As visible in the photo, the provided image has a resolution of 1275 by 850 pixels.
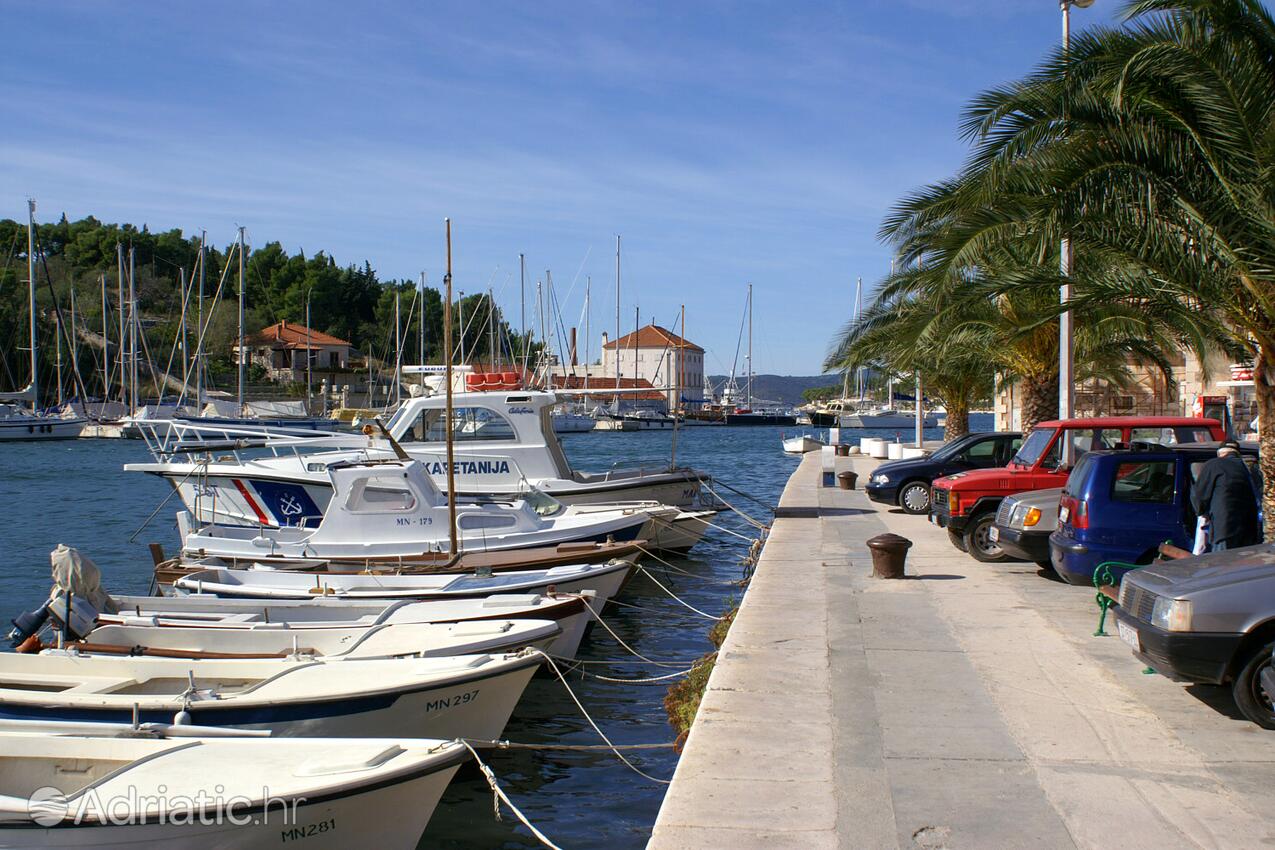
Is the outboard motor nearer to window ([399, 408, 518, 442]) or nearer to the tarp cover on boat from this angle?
the tarp cover on boat

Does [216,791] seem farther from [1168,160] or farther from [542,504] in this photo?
[542,504]

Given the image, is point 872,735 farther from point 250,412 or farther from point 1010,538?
point 250,412

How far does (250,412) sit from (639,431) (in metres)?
45.8

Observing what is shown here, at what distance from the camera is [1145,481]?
12172 mm

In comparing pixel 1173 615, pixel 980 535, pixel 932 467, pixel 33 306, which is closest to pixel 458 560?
pixel 980 535

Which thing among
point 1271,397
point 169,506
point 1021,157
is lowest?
point 169,506

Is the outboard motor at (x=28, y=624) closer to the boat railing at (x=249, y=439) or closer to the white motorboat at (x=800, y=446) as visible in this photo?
the boat railing at (x=249, y=439)

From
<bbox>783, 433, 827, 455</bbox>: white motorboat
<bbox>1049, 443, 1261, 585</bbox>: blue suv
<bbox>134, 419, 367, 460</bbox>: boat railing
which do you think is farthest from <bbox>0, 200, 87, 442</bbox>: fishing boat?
<bbox>1049, 443, 1261, 585</bbox>: blue suv

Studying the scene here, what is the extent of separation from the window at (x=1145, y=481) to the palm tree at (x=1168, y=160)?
1.23 m

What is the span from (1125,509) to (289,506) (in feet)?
47.0

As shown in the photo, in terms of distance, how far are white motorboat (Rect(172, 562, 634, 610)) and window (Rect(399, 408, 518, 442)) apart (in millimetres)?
7287

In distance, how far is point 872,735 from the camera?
7762mm

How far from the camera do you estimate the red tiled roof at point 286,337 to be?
10088 centimetres

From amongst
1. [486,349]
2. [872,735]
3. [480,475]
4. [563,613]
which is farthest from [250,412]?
[872,735]
